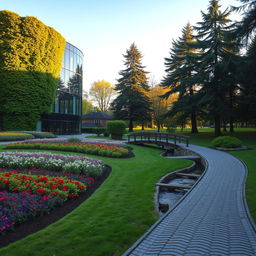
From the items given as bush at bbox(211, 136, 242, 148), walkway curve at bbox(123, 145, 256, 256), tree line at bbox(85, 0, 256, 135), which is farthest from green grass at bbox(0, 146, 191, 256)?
tree line at bbox(85, 0, 256, 135)

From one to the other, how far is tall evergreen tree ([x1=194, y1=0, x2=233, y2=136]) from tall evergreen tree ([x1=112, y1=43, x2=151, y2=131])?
15.8 metres

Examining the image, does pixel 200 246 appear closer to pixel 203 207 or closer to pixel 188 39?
pixel 203 207

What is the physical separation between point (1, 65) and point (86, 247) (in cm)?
2761

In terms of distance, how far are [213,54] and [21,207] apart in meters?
24.1

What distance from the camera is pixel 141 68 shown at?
134ft

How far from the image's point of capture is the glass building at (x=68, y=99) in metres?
30.7

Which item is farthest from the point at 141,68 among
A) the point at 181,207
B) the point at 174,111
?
the point at 181,207

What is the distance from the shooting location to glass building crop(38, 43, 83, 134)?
30672 mm

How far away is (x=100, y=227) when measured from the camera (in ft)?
12.4

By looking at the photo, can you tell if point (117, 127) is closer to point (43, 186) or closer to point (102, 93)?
point (43, 186)

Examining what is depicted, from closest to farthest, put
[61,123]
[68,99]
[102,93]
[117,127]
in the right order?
1. [117,127]
2. [61,123]
3. [68,99]
4. [102,93]

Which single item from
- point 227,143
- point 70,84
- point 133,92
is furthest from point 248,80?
point 70,84

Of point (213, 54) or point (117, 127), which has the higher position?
point (213, 54)

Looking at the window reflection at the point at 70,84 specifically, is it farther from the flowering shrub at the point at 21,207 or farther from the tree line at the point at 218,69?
the flowering shrub at the point at 21,207
